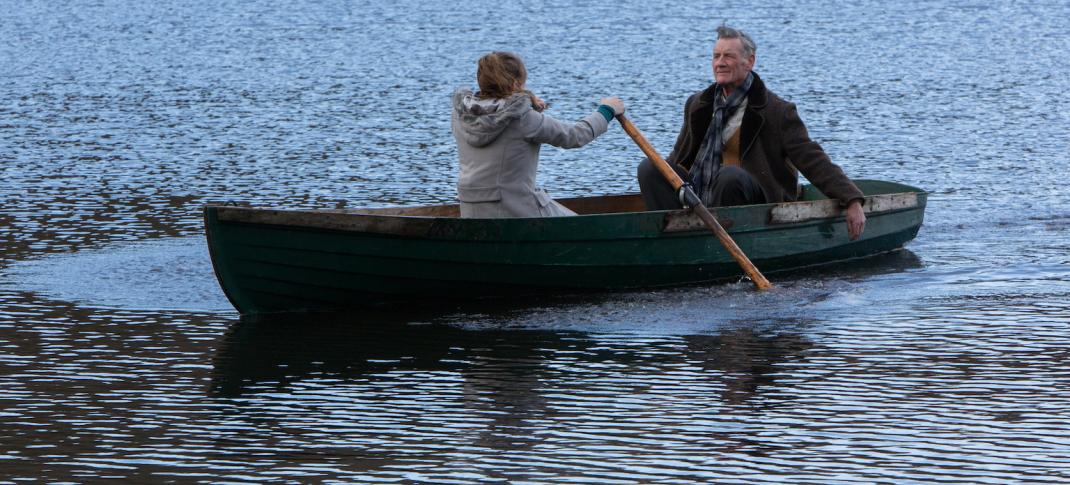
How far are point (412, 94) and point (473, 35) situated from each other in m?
10.7

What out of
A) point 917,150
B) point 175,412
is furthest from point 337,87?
point 175,412

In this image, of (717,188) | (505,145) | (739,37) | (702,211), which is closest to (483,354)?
(505,145)

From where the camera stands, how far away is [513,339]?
811 centimetres

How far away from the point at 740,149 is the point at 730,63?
20.9 inches

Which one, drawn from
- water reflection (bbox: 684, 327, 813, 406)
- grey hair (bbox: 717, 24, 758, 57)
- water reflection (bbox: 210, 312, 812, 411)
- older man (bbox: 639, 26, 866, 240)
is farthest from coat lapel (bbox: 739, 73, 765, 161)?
water reflection (bbox: 684, 327, 813, 406)

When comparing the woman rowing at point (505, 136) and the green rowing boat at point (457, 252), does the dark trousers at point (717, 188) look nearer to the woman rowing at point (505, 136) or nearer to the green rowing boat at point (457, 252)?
the green rowing boat at point (457, 252)

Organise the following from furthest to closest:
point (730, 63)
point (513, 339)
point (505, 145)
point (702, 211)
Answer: point (730, 63), point (702, 211), point (505, 145), point (513, 339)

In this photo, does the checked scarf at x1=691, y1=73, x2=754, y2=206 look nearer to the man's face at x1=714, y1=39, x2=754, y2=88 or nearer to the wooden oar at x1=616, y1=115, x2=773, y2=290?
the man's face at x1=714, y1=39, x2=754, y2=88

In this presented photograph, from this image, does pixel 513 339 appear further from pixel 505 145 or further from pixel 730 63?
pixel 730 63

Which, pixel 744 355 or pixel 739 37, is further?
pixel 739 37

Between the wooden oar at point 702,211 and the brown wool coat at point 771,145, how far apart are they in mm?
458

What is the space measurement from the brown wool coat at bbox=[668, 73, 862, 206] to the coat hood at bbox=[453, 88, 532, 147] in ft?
4.76

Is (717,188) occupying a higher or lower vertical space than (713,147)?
lower

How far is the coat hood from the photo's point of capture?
333 inches
